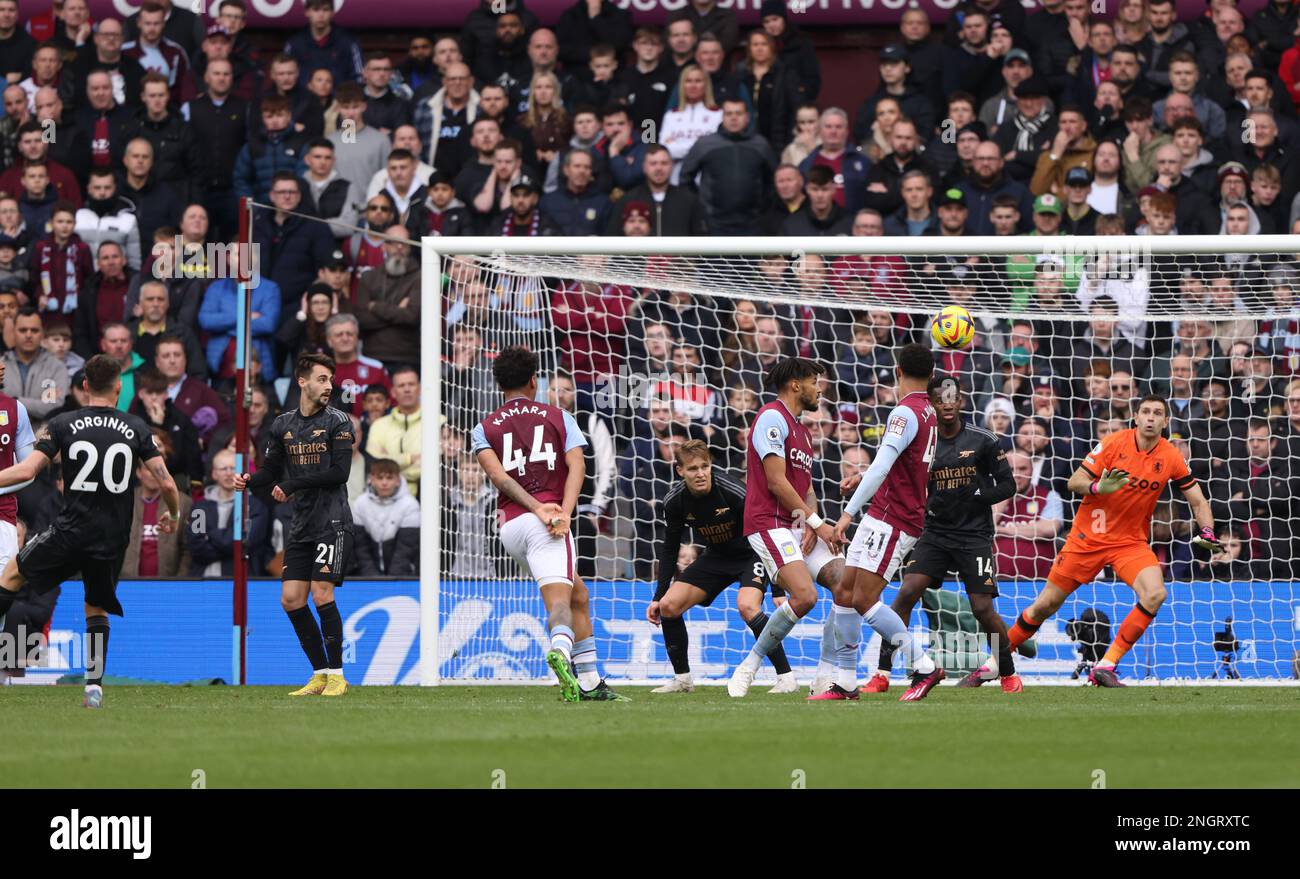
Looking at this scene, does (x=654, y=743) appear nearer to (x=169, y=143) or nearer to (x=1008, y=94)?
(x=1008, y=94)

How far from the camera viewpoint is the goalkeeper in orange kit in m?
12.5

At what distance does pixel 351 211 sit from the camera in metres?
17.7

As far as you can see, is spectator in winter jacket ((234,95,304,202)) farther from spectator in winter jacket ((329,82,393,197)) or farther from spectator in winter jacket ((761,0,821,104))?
spectator in winter jacket ((761,0,821,104))

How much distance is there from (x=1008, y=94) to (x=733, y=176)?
2.99 m

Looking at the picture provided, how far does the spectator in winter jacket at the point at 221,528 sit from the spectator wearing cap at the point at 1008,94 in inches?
319

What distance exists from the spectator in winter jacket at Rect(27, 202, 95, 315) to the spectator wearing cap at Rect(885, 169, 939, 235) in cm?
771

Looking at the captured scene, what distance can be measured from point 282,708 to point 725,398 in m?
6.28

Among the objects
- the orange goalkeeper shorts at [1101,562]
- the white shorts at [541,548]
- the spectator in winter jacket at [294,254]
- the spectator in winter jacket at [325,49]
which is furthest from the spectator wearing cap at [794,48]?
the white shorts at [541,548]

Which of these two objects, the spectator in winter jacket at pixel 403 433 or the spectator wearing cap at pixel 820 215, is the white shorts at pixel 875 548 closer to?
the spectator in winter jacket at pixel 403 433

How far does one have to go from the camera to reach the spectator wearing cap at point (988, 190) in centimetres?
1662

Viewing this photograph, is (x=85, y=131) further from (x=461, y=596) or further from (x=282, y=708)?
(x=282, y=708)

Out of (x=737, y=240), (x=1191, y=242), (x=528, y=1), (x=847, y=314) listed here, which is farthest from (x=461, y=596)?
(x=528, y=1)

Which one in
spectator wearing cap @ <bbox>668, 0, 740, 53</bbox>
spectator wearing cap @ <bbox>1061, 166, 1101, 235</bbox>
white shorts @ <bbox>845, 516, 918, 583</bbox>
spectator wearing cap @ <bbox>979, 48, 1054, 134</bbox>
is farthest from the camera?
spectator wearing cap @ <bbox>668, 0, 740, 53</bbox>

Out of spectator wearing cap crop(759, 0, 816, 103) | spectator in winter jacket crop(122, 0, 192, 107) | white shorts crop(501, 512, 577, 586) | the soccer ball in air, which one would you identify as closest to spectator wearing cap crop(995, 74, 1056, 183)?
spectator wearing cap crop(759, 0, 816, 103)
